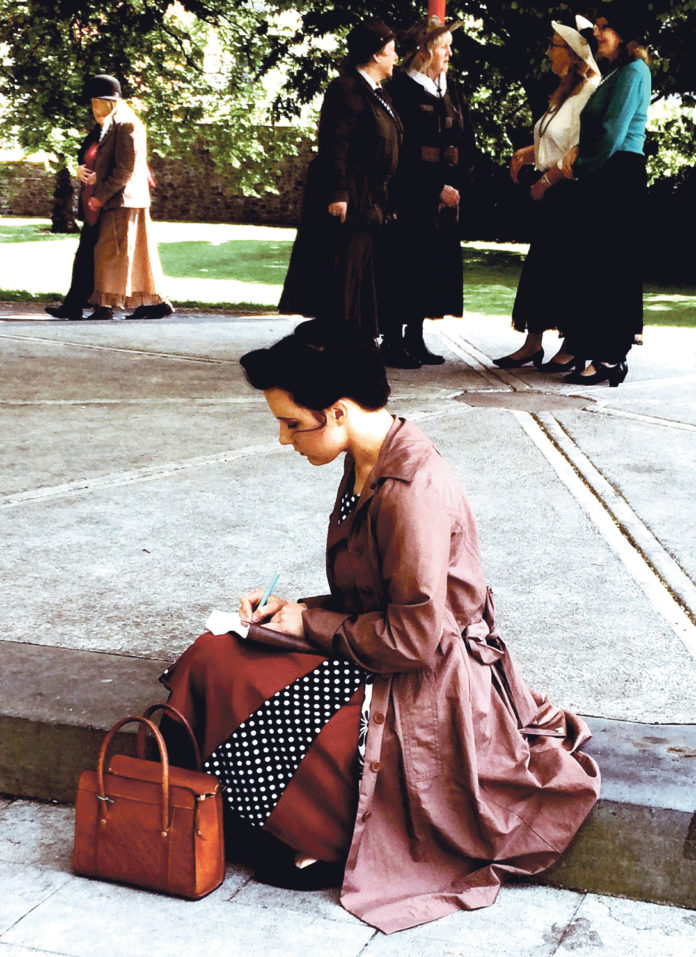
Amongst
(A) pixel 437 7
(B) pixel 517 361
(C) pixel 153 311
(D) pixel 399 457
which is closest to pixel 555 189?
(B) pixel 517 361

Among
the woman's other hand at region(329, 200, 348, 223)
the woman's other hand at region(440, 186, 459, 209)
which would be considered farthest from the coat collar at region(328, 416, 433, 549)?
the woman's other hand at region(440, 186, 459, 209)

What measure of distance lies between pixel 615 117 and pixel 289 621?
5.23m

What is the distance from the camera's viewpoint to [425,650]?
8.15 feet

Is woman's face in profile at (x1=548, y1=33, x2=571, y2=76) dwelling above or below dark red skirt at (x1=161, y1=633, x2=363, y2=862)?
above

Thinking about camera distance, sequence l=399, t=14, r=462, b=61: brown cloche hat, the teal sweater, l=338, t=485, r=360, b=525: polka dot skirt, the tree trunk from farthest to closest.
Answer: the tree trunk → l=399, t=14, r=462, b=61: brown cloche hat → the teal sweater → l=338, t=485, r=360, b=525: polka dot skirt

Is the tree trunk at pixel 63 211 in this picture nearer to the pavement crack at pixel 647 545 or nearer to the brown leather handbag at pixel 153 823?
the pavement crack at pixel 647 545

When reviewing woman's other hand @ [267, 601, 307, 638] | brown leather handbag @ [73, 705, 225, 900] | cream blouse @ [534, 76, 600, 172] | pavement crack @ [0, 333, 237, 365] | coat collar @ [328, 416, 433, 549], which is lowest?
brown leather handbag @ [73, 705, 225, 900]

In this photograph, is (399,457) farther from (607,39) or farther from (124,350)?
(124,350)

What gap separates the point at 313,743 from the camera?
2.55m

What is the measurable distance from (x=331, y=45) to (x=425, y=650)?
937 inches

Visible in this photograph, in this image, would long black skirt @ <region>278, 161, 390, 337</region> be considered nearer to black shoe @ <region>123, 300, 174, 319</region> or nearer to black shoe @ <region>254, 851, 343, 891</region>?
black shoe @ <region>123, 300, 174, 319</region>

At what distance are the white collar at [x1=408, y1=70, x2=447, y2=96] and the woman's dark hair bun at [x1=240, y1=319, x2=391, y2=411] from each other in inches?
217

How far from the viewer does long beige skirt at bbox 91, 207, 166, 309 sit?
1044 centimetres

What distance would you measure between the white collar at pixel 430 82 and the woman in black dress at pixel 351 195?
0.29m
